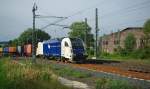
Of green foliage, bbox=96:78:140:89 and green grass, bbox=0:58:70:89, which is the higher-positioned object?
green grass, bbox=0:58:70:89

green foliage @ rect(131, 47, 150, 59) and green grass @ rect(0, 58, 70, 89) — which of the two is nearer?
green grass @ rect(0, 58, 70, 89)

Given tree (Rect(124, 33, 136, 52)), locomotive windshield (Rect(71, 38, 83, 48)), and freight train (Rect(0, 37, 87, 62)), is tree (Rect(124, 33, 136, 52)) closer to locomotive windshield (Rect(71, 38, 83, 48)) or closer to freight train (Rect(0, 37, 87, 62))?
freight train (Rect(0, 37, 87, 62))

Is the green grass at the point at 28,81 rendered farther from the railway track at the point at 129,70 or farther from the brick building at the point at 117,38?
the brick building at the point at 117,38

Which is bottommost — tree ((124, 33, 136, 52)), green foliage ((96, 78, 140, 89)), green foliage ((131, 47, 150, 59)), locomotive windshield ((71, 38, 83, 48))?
green foliage ((96, 78, 140, 89))

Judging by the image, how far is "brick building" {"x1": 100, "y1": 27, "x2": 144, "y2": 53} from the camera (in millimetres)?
82325

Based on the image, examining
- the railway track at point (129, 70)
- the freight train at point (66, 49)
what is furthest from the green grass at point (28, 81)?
the freight train at point (66, 49)

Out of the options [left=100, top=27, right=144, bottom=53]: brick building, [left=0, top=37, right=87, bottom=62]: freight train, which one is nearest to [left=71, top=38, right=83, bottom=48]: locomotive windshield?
[left=0, top=37, right=87, bottom=62]: freight train

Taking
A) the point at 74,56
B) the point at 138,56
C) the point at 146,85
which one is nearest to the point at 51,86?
the point at 146,85

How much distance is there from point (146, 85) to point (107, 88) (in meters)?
2.24

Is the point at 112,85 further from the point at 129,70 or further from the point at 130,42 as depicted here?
the point at 130,42

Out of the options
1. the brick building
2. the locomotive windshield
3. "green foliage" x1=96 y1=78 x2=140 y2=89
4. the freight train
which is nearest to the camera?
"green foliage" x1=96 y1=78 x2=140 y2=89

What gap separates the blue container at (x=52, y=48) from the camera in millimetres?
44469

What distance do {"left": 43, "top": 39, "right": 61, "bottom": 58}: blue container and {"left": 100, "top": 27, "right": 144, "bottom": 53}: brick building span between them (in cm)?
3157

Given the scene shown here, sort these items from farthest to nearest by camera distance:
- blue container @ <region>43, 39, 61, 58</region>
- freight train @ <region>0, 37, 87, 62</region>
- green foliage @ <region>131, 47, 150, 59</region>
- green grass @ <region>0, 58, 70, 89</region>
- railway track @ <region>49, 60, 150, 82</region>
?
green foliage @ <region>131, 47, 150, 59</region>, blue container @ <region>43, 39, 61, 58</region>, freight train @ <region>0, 37, 87, 62</region>, railway track @ <region>49, 60, 150, 82</region>, green grass @ <region>0, 58, 70, 89</region>
